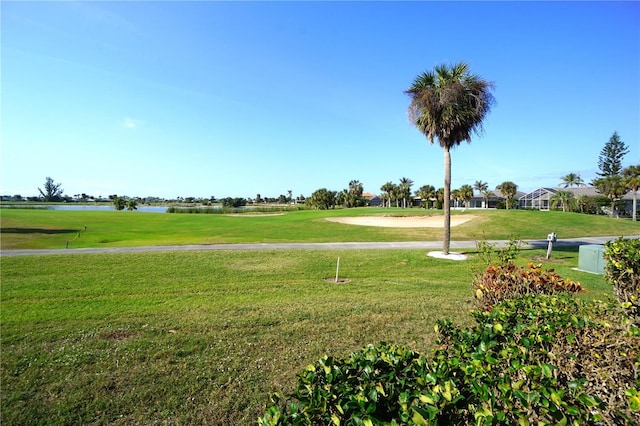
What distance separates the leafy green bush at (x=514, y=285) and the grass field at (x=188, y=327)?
1689 millimetres

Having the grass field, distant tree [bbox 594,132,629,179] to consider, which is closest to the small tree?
distant tree [bbox 594,132,629,179]

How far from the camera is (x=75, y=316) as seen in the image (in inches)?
298

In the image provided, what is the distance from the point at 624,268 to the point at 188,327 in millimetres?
7455

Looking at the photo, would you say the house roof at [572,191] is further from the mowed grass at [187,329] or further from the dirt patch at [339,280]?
the dirt patch at [339,280]

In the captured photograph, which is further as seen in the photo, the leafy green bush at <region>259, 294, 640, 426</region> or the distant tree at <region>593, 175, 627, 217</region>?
the distant tree at <region>593, 175, 627, 217</region>

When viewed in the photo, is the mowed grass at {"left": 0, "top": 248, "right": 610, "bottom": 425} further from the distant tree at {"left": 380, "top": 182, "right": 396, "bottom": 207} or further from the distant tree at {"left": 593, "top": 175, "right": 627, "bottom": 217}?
the distant tree at {"left": 380, "top": 182, "right": 396, "bottom": 207}

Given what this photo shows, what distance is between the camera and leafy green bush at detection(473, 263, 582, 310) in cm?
460

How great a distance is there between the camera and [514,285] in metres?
4.70

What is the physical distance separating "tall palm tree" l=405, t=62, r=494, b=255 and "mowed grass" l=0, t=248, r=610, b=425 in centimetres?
766

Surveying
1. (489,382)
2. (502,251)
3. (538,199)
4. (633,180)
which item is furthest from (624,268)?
(538,199)

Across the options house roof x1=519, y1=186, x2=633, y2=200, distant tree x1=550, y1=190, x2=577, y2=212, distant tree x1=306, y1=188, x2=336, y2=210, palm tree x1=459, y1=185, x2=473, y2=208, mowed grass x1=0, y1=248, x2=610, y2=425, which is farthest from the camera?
distant tree x1=306, y1=188, x2=336, y2=210

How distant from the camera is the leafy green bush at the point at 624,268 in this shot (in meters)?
3.90

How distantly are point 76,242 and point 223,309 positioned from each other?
74.9 ft

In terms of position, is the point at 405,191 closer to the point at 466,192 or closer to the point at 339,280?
the point at 466,192
